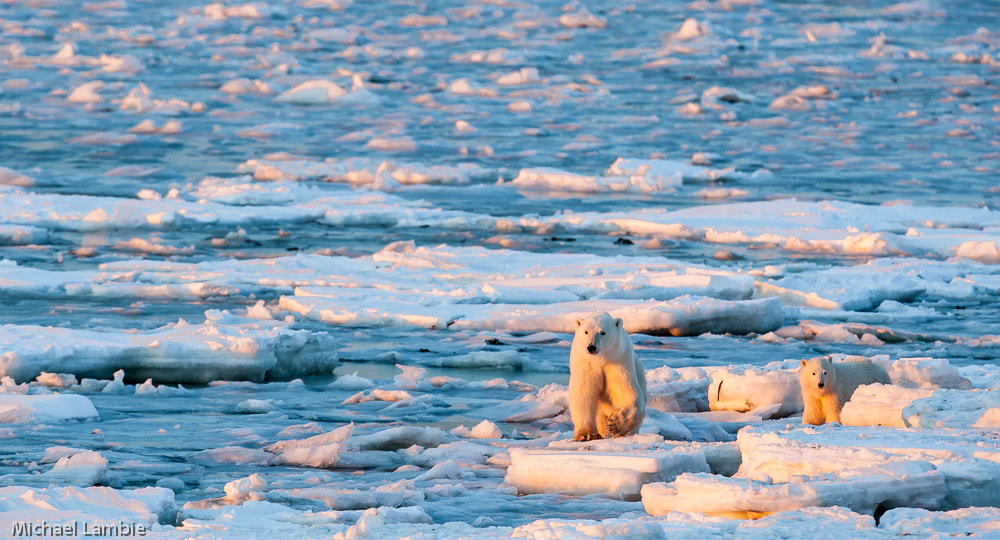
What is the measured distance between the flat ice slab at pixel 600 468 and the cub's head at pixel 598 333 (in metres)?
0.43

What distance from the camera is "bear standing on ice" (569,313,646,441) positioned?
5250mm

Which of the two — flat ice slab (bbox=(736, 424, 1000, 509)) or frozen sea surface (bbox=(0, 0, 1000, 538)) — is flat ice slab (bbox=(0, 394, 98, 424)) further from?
flat ice slab (bbox=(736, 424, 1000, 509))

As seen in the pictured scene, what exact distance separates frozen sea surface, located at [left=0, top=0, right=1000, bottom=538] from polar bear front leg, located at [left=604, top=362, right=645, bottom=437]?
0.20 meters

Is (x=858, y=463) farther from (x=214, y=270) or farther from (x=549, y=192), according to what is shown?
(x=549, y=192)

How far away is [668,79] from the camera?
2359 cm

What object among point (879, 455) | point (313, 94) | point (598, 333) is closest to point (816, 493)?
point (879, 455)

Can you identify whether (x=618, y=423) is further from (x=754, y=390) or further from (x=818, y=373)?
(x=754, y=390)

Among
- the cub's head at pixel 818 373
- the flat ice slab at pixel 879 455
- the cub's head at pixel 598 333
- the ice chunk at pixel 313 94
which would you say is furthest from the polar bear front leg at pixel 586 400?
the ice chunk at pixel 313 94

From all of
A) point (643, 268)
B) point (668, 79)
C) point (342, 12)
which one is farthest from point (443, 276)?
point (342, 12)

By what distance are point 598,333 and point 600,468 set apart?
67 centimetres

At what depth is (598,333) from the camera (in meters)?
5.16

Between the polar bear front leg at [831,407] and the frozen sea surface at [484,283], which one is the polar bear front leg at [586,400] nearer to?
the frozen sea surface at [484,283]

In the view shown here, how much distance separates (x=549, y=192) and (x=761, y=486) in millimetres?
10775

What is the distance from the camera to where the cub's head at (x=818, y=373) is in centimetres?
601
